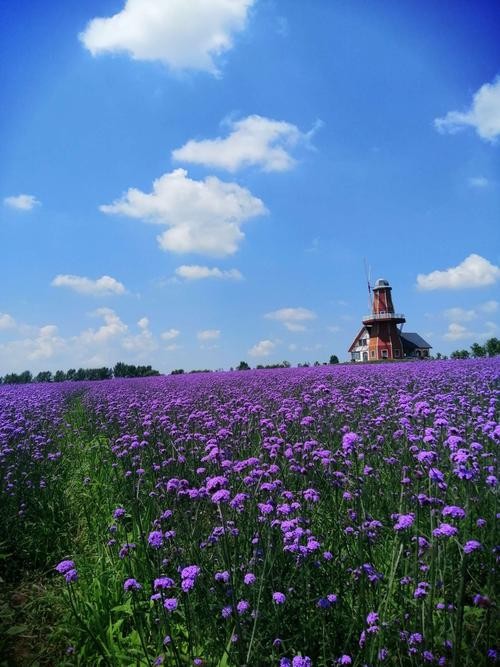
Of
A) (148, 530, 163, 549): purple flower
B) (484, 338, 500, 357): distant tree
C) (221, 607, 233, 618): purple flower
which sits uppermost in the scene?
(484, 338, 500, 357): distant tree

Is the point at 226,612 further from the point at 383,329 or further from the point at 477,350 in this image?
the point at 383,329

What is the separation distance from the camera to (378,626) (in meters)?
2.29

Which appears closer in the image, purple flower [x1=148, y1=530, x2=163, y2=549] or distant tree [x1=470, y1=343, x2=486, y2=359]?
purple flower [x1=148, y1=530, x2=163, y2=549]

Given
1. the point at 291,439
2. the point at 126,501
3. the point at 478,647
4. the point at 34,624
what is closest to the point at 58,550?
the point at 126,501

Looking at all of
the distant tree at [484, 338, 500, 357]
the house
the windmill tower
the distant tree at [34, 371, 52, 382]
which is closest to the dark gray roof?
the house

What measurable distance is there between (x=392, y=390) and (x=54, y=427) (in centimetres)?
700

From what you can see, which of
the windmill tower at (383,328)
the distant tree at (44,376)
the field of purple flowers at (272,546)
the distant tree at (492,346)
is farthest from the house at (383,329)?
the field of purple flowers at (272,546)

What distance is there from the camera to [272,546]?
301 centimetres

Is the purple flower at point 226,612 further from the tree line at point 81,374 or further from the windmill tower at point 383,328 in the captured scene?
the windmill tower at point 383,328

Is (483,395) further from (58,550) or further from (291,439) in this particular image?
(58,550)

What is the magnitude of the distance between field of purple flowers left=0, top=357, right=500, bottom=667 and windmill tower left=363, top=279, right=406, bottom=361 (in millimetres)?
54592

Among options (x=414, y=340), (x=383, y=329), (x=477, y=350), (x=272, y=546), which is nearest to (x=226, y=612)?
(x=272, y=546)

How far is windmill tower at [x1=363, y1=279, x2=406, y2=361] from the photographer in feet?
196

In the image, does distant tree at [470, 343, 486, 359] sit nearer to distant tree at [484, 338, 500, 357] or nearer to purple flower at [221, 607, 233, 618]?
distant tree at [484, 338, 500, 357]
